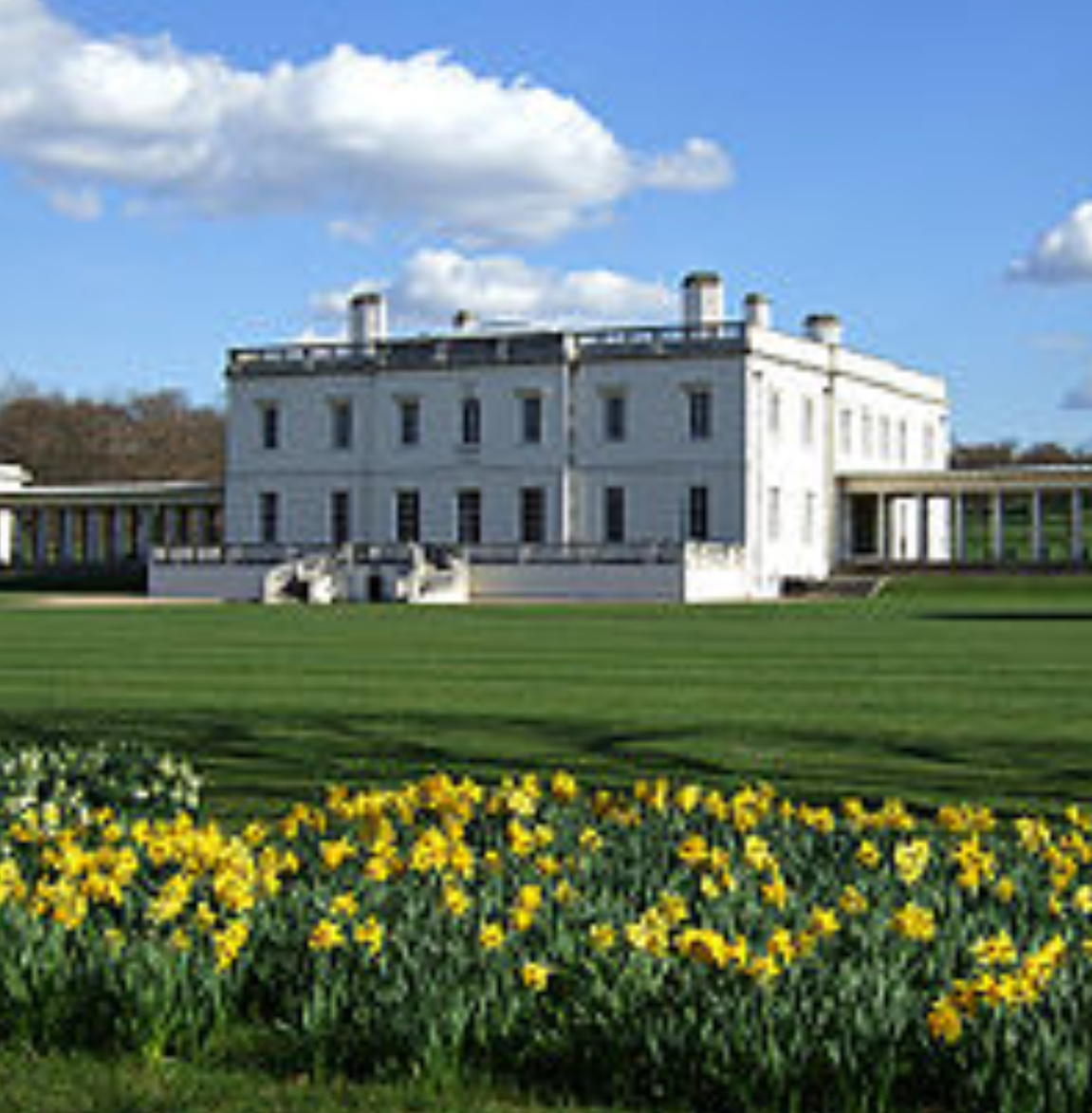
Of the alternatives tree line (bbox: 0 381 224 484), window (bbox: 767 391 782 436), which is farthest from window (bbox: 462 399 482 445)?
tree line (bbox: 0 381 224 484)

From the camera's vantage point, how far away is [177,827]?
738 cm

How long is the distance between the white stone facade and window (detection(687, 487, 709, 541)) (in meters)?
0.05

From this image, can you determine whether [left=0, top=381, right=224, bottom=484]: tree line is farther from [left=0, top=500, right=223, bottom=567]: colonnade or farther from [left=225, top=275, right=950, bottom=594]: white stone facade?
[left=225, top=275, right=950, bottom=594]: white stone facade

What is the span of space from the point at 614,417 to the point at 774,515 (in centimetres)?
680

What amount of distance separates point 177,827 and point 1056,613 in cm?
3723

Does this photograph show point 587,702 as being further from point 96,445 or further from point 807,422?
point 96,445

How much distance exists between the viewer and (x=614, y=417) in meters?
64.8

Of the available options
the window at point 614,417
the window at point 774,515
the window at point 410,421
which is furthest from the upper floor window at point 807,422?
the window at point 410,421

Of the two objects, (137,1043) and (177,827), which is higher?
(177,827)

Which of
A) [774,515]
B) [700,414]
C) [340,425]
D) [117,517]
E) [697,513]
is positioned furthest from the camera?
[117,517]

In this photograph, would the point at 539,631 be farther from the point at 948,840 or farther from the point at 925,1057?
the point at 925,1057

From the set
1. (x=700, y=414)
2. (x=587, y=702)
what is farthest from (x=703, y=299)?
(x=587, y=702)

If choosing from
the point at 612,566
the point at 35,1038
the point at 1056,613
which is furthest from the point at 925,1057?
the point at 612,566

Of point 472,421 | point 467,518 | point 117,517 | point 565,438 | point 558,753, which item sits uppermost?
point 472,421
